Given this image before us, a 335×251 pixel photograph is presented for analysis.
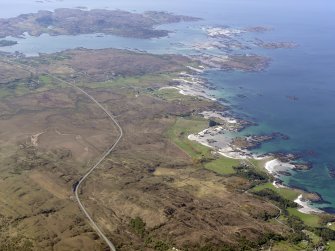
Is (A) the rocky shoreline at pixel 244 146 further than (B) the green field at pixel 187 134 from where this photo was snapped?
No

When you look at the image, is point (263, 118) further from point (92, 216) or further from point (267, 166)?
point (92, 216)

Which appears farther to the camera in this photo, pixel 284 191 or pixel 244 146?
pixel 244 146

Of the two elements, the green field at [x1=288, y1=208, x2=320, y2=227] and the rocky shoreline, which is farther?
→ the rocky shoreline

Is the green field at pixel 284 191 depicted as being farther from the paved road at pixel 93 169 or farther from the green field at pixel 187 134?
the paved road at pixel 93 169

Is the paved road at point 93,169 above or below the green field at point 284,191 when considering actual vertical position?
above

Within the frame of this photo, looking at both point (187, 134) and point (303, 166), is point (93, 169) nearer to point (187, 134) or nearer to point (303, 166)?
point (187, 134)

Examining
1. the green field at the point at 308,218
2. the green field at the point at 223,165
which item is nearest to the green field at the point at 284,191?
the green field at the point at 308,218

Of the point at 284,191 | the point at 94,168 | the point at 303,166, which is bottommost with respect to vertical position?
the point at 284,191

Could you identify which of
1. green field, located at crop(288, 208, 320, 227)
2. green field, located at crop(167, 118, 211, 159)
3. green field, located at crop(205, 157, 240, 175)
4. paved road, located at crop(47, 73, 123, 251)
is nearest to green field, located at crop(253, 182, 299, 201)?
green field, located at crop(288, 208, 320, 227)

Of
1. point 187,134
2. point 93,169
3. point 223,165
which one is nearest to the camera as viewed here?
point 93,169

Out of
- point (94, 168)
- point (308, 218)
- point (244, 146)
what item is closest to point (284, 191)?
point (308, 218)

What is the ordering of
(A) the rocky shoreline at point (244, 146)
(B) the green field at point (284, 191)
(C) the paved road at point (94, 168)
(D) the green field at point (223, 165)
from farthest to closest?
1. (D) the green field at point (223, 165)
2. (A) the rocky shoreline at point (244, 146)
3. (B) the green field at point (284, 191)
4. (C) the paved road at point (94, 168)

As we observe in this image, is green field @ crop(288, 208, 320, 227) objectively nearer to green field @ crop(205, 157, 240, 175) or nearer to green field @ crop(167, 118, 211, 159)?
green field @ crop(205, 157, 240, 175)
